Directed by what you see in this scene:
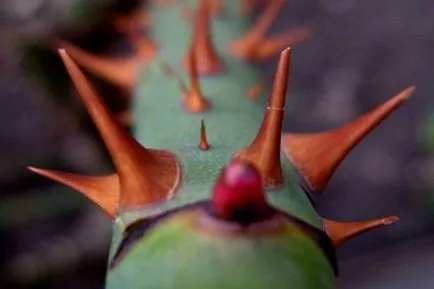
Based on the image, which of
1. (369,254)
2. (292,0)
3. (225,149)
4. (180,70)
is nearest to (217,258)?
(225,149)

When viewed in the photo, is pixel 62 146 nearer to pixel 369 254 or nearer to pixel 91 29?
pixel 91 29

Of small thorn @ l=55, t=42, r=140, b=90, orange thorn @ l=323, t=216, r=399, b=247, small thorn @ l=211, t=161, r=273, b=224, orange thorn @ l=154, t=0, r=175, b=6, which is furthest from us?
orange thorn @ l=154, t=0, r=175, b=6

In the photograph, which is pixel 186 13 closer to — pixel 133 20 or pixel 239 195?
pixel 133 20

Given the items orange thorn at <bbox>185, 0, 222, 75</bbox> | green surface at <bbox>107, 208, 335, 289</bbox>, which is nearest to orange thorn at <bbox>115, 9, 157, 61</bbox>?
orange thorn at <bbox>185, 0, 222, 75</bbox>

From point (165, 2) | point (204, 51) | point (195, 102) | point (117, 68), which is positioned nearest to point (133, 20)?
point (165, 2)

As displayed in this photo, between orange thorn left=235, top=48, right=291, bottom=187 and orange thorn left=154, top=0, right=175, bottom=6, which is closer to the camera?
orange thorn left=235, top=48, right=291, bottom=187

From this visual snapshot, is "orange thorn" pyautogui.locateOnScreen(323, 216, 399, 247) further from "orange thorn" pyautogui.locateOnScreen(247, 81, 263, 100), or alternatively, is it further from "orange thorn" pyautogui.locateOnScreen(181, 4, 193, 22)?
"orange thorn" pyautogui.locateOnScreen(181, 4, 193, 22)

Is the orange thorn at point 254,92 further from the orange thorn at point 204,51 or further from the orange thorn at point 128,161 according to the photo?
the orange thorn at point 128,161
